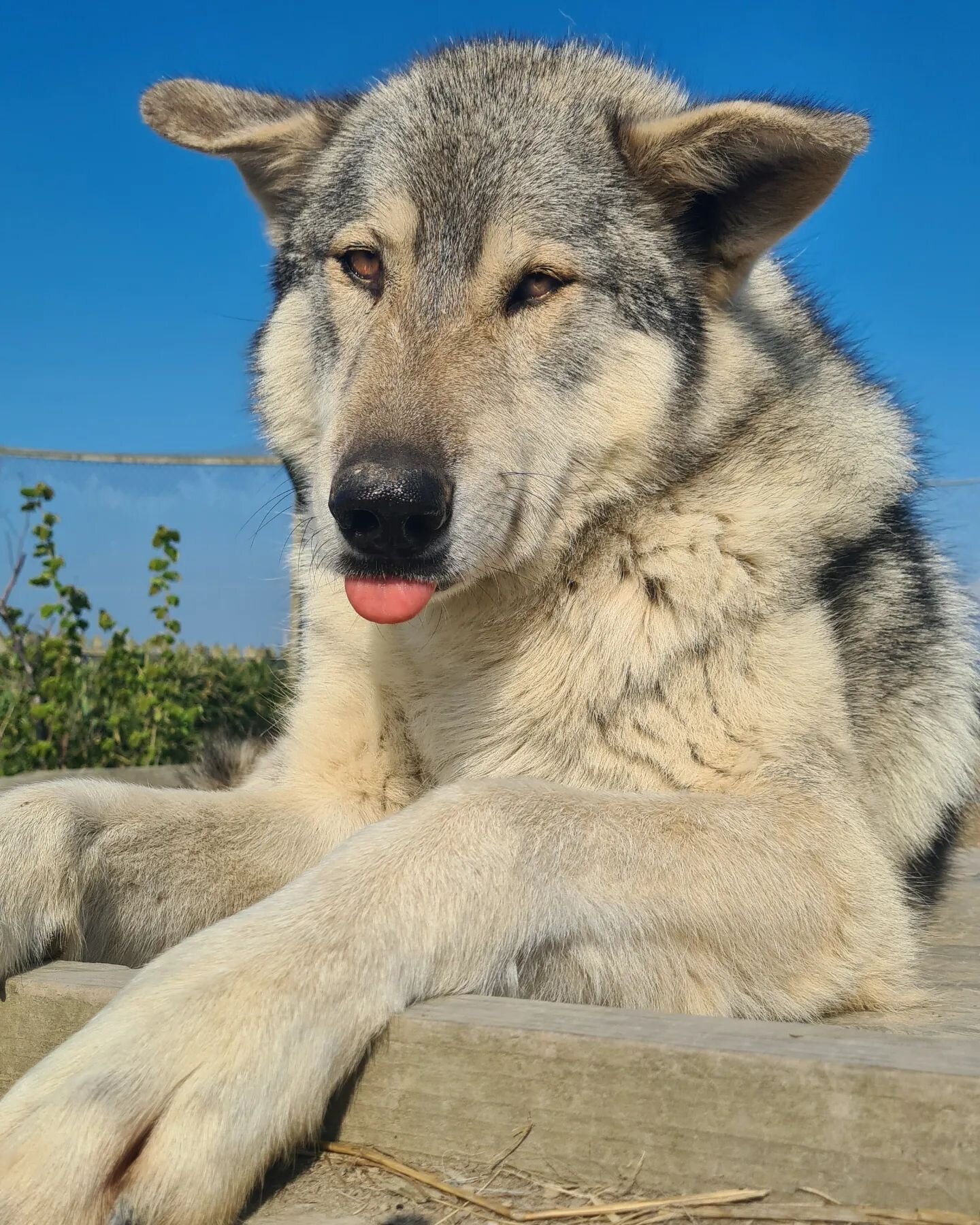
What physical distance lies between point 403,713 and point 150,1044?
5.00 feet

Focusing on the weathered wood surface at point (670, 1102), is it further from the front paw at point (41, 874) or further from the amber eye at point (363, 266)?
the amber eye at point (363, 266)

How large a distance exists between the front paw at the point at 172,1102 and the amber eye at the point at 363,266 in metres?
1.86

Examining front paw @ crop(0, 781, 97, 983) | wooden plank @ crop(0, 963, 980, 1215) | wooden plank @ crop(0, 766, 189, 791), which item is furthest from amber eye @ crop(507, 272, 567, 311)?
wooden plank @ crop(0, 766, 189, 791)

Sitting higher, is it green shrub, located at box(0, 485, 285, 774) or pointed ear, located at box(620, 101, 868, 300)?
pointed ear, located at box(620, 101, 868, 300)

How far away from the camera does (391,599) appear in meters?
2.76

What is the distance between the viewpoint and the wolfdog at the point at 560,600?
92.1 inches

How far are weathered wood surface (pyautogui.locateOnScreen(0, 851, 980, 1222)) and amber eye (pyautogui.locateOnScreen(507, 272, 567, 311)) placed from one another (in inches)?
68.7

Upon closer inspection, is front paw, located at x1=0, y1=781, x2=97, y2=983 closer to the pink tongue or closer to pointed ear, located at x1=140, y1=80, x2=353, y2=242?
the pink tongue

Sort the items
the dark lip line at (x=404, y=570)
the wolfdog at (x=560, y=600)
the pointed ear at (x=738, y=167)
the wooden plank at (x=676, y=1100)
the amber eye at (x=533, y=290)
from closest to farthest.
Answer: the wooden plank at (x=676, y=1100), the wolfdog at (x=560, y=600), the dark lip line at (x=404, y=570), the pointed ear at (x=738, y=167), the amber eye at (x=533, y=290)

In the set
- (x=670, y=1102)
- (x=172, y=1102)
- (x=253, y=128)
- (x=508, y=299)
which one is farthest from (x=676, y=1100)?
(x=253, y=128)

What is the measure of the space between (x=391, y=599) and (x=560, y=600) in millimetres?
476

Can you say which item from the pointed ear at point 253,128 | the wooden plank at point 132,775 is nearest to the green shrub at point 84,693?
the wooden plank at point 132,775

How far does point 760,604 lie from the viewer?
2.88 m

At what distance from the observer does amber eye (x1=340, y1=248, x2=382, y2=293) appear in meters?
3.11
